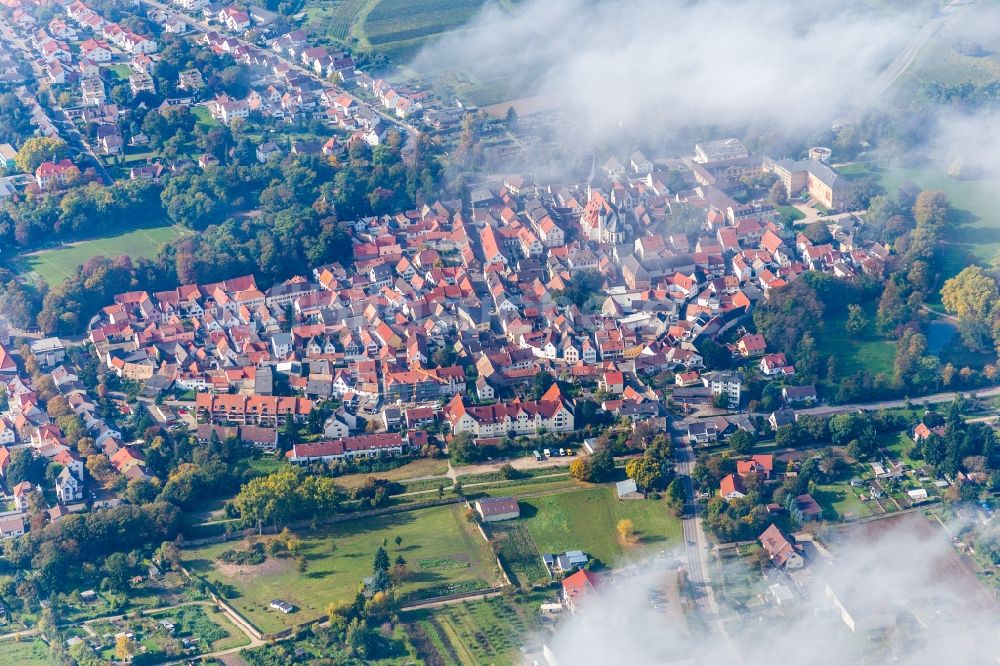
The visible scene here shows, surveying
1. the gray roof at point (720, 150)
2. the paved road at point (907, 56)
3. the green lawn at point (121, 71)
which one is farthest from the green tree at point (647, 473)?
the green lawn at point (121, 71)

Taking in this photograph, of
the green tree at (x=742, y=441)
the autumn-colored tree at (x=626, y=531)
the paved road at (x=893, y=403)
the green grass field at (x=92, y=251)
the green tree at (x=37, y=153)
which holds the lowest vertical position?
the autumn-colored tree at (x=626, y=531)

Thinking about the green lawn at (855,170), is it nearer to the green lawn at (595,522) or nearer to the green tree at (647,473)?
the green tree at (647,473)

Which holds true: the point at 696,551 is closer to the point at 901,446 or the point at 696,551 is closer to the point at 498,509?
the point at 498,509

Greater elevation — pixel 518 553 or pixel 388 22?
pixel 388 22

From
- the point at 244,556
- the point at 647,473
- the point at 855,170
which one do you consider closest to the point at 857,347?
the point at 647,473

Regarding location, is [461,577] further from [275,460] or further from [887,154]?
[887,154]

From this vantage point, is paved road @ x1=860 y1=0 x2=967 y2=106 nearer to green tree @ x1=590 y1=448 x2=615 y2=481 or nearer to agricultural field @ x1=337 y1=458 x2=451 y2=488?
green tree @ x1=590 y1=448 x2=615 y2=481
